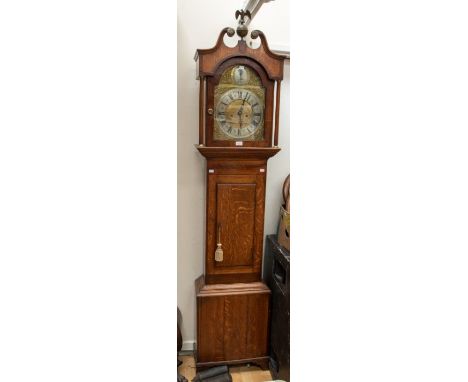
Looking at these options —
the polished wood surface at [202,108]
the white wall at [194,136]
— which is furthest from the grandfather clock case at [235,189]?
the white wall at [194,136]

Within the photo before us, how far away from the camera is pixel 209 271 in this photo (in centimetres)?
194

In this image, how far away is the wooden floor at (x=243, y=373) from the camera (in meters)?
1.98

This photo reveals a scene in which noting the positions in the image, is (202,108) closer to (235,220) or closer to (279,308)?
(235,220)

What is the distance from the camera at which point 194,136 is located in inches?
80.0

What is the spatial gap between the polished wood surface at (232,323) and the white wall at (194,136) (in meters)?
0.22

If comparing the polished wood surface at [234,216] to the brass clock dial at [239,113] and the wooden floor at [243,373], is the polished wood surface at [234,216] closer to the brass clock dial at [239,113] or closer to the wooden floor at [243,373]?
the brass clock dial at [239,113]

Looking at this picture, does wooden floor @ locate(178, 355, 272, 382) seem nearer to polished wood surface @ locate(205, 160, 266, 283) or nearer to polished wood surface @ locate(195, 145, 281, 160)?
polished wood surface @ locate(205, 160, 266, 283)

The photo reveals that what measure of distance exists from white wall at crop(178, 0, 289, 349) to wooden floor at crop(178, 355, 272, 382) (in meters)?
0.16

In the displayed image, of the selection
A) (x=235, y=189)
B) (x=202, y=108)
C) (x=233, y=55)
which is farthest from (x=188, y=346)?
(x=233, y=55)

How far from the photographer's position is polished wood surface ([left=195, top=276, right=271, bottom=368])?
194 cm

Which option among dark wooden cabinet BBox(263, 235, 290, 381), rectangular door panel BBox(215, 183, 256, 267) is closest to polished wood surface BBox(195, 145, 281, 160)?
rectangular door panel BBox(215, 183, 256, 267)
